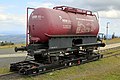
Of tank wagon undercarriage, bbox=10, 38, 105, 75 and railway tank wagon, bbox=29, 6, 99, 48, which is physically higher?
railway tank wagon, bbox=29, 6, 99, 48

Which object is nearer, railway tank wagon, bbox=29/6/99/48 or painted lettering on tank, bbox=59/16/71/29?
railway tank wagon, bbox=29/6/99/48

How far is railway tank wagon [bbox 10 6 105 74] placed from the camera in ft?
44.4

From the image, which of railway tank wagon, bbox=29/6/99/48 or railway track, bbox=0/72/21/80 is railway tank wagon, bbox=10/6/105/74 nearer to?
railway tank wagon, bbox=29/6/99/48

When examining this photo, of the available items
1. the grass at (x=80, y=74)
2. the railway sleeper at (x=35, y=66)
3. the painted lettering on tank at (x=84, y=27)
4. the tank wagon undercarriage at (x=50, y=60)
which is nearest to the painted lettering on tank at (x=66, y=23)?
the painted lettering on tank at (x=84, y=27)

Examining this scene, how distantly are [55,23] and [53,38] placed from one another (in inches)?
34.2

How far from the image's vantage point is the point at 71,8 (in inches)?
642

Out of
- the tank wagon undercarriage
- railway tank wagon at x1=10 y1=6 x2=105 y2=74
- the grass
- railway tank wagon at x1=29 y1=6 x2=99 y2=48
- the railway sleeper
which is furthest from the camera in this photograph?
railway tank wagon at x1=29 y1=6 x2=99 y2=48

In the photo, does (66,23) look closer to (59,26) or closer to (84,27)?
(59,26)

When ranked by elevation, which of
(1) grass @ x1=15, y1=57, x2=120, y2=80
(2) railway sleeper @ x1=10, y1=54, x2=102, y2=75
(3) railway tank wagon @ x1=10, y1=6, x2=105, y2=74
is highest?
(3) railway tank wagon @ x1=10, y1=6, x2=105, y2=74

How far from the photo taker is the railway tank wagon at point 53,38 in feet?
44.4

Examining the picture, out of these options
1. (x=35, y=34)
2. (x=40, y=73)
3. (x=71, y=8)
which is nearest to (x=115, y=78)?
(x=40, y=73)

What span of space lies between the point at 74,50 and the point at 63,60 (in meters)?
1.38

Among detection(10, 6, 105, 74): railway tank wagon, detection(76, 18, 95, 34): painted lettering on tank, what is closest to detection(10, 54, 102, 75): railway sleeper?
detection(10, 6, 105, 74): railway tank wagon

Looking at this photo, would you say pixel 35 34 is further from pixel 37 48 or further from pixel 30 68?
pixel 30 68
